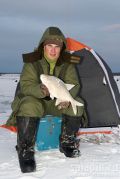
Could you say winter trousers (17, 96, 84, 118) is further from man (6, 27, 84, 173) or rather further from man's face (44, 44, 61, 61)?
man's face (44, 44, 61, 61)

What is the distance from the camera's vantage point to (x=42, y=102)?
14.8ft

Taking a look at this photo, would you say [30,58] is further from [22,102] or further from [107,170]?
[107,170]

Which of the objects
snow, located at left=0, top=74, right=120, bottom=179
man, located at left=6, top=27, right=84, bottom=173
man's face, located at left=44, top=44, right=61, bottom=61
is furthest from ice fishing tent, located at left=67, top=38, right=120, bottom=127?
man's face, located at left=44, top=44, right=61, bottom=61

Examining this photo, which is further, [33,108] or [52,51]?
[52,51]

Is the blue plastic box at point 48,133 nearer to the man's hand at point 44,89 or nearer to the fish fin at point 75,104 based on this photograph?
the fish fin at point 75,104

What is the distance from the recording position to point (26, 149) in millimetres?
4141

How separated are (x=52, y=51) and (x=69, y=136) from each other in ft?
3.61

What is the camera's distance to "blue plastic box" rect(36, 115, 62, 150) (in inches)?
184

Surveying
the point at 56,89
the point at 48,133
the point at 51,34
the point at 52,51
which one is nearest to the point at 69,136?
the point at 48,133

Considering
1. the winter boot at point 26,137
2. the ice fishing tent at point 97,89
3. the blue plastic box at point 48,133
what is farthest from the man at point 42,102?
the ice fishing tent at point 97,89

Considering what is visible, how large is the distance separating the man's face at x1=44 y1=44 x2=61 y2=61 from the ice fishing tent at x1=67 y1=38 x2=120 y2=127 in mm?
2072

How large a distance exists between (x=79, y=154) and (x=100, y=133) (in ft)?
5.49

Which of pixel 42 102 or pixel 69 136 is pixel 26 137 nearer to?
pixel 42 102

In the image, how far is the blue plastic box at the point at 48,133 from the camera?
15.4 feet
